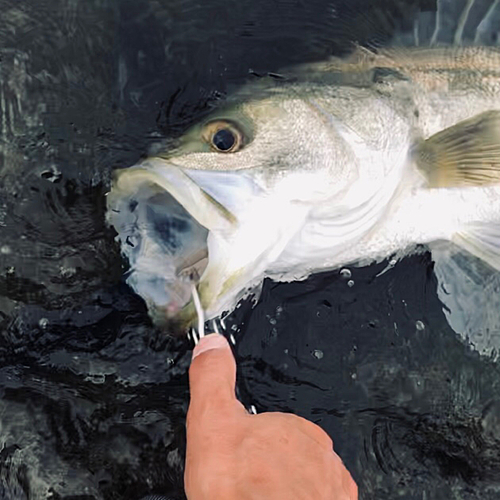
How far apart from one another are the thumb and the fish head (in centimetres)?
45

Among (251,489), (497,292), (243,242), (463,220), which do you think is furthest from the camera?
(497,292)

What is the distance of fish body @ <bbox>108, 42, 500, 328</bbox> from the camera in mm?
2438

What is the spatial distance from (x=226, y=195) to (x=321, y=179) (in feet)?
1.41

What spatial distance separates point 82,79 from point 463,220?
187 cm

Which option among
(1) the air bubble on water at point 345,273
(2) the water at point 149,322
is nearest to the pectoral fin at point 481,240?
(2) the water at point 149,322

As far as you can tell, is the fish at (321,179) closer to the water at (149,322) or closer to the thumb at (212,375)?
the water at (149,322)

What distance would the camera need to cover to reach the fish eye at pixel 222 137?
8.26ft

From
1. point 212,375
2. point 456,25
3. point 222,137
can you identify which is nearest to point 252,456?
point 212,375

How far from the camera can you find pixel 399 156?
278cm

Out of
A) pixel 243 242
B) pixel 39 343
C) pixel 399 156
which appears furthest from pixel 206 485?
pixel 399 156

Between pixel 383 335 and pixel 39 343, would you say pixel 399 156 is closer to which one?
pixel 383 335

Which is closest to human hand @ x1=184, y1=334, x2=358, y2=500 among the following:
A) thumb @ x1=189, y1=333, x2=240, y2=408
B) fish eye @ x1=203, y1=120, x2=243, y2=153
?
thumb @ x1=189, y1=333, x2=240, y2=408

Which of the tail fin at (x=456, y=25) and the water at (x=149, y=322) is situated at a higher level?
the tail fin at (x=456, y=25)

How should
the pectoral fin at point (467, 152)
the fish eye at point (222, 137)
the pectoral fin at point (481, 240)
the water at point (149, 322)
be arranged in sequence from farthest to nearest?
the pectoral fin at point (481, 240) → the water at point (149, 322) → the pectoral fin at point (467, 152) → the fish eye at point (222, 137)
